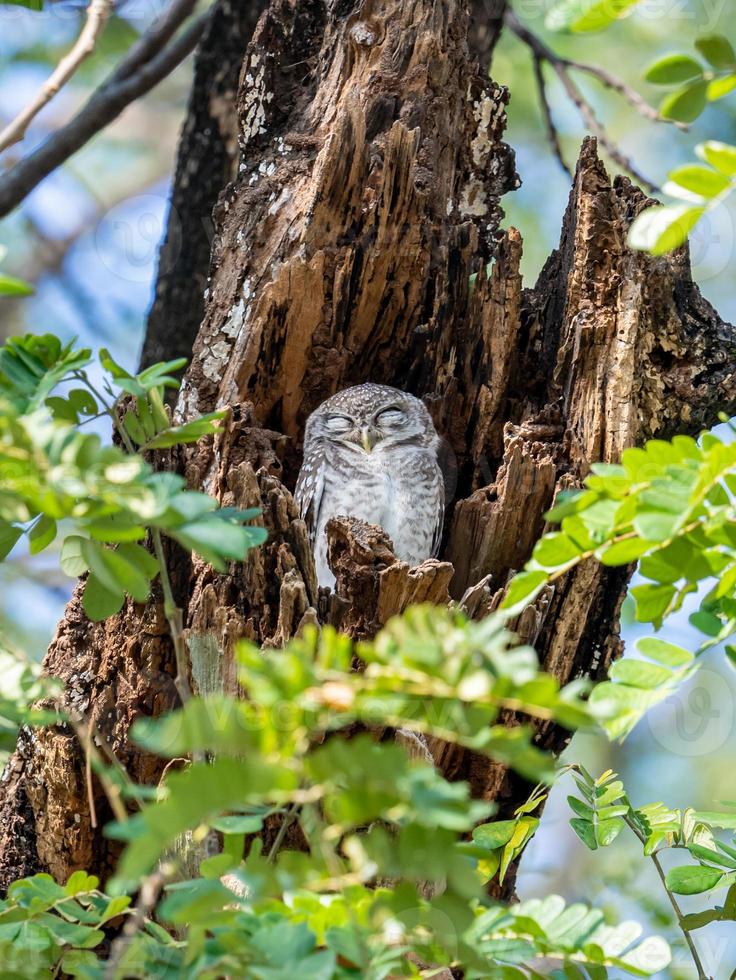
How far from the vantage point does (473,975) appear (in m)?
1.86

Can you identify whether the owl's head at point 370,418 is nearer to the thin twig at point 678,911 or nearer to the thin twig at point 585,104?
the thin twig at point 585,104

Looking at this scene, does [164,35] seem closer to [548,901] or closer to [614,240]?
[614,240]

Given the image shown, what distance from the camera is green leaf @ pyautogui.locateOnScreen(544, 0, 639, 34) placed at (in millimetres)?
1772

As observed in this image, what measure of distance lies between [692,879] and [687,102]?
1.68 m

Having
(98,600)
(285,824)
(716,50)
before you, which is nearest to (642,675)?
(285,824)

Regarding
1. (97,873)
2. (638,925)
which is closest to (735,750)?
(97,873)

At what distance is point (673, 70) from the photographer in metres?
1.83

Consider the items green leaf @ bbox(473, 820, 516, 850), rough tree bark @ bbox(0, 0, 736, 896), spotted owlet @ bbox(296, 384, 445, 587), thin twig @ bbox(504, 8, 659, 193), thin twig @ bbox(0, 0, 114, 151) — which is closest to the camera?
green leaf @ bbox(473, 820, 516, 850)

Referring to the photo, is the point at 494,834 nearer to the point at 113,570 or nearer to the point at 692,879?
the point at 692,879

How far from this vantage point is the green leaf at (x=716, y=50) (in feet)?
5.83

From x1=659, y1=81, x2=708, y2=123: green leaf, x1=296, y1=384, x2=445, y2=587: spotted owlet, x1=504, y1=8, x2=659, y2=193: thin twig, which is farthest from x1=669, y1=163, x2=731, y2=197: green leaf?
x1=296, y1=384, x2=445, y2=587: spotted owlet

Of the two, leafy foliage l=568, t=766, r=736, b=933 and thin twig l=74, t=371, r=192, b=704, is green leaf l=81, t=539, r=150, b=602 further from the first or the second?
leafy foliage l=568, t=766, r=736, b=933

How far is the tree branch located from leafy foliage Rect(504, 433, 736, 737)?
346 cm

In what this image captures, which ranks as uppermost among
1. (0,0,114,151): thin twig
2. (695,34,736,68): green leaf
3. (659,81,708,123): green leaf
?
A: (0,0,114,151): thin twig
